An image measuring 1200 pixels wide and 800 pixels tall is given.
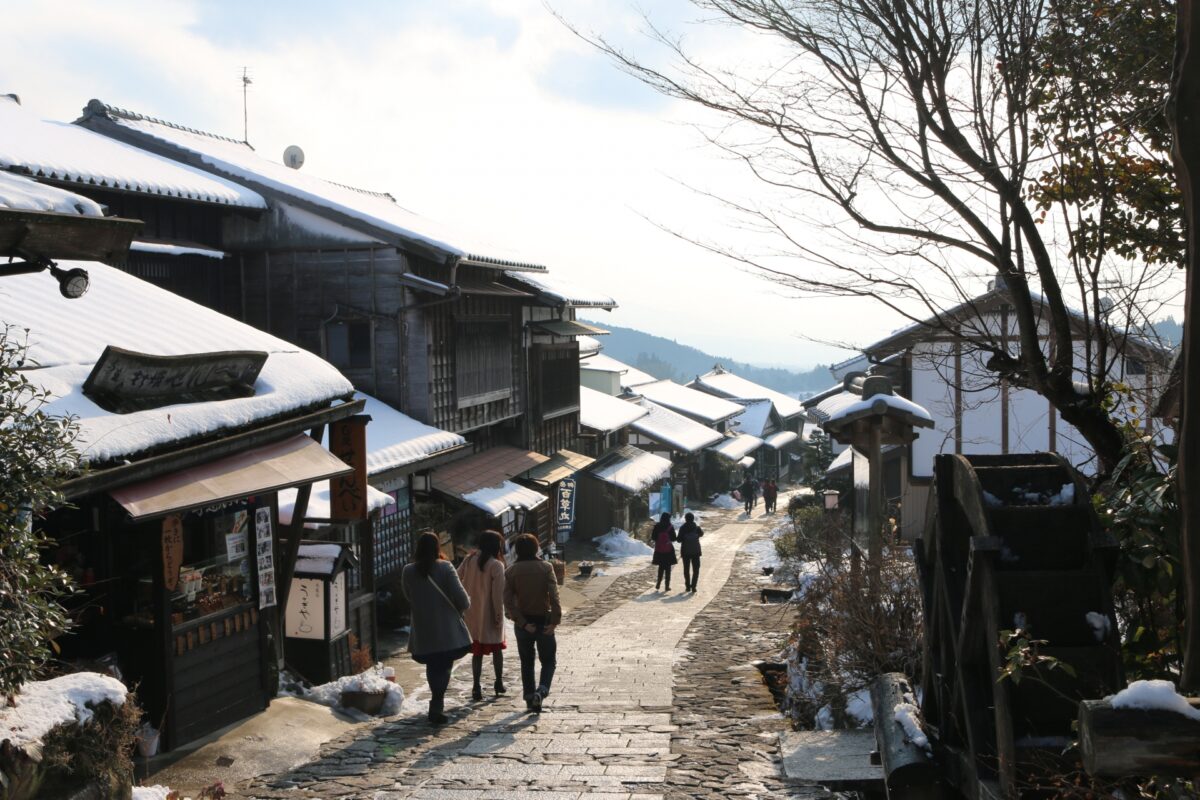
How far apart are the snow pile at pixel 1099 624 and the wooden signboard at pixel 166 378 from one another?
6797 mm

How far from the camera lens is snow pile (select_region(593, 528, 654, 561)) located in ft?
104

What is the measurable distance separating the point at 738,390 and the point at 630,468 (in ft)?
125

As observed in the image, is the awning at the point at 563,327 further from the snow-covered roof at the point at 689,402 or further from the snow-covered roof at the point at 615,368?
the snow-covered roof at the point at 689,402

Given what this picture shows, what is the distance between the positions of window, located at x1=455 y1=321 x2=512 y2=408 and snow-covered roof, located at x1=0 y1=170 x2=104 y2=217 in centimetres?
1487

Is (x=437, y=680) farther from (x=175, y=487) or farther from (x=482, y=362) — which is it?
(x=482, y=362)

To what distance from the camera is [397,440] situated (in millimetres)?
17828

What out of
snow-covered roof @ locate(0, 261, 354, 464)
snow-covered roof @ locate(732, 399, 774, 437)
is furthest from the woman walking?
snow-covered roof @ locate(732, 399, 774, 437)

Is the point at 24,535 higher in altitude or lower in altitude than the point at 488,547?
higher

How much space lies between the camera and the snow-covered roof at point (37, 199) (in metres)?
6.36

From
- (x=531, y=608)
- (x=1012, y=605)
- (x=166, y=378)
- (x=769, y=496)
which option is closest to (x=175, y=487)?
(x=166, y=378)

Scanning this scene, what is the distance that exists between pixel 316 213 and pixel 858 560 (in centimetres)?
1304

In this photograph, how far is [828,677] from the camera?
10.0 metres

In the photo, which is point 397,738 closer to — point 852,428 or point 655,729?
point 655,729

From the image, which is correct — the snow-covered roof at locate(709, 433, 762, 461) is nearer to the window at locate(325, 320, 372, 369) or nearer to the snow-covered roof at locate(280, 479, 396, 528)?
the window at locate(325, 320, 372, 369)
